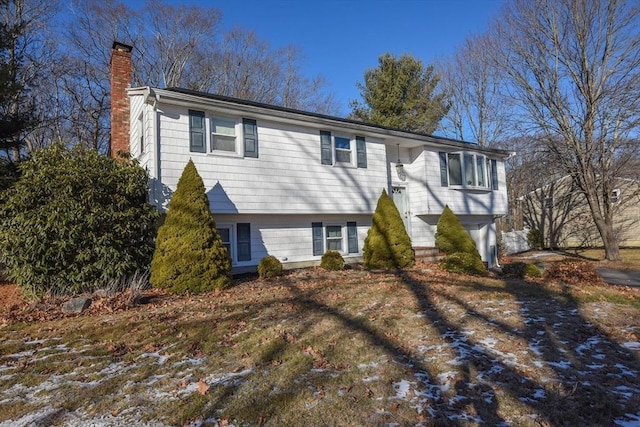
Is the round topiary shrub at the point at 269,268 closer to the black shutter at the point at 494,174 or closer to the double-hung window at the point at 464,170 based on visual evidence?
the double-hung window at the point at 464,170

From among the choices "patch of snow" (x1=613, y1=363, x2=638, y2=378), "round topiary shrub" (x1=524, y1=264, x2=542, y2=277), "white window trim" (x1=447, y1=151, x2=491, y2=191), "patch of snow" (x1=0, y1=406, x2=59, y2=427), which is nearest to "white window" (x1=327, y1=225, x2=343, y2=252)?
"white window trim" (x1=447, y1=151, x2=491, y2=191)

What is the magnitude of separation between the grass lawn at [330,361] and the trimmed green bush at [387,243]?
451 centimetres

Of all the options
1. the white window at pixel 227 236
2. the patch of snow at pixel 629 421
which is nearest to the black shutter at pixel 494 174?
the white window at pixel 227 236

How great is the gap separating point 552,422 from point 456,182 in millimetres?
13444

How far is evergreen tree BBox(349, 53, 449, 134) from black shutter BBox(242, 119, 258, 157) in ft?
56.7

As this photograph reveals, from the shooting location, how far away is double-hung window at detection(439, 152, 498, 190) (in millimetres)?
15469

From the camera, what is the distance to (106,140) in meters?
25.0

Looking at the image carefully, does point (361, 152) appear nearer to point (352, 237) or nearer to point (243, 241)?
point (352, 237)

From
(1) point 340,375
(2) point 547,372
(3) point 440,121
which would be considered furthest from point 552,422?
(3) point 440,121

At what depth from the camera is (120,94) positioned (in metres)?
11.9

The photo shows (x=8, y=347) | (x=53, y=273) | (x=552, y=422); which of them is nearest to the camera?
(x=552, y=422)

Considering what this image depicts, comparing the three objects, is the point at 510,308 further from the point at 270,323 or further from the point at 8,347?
the point at 8,347

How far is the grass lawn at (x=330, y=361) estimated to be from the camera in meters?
3.31

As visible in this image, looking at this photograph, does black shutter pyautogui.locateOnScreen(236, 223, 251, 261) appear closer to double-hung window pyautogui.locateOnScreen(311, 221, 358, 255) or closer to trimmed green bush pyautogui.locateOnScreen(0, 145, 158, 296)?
double-hung window pyautogui.locateOnScreen(311, 221, 358, 255)
